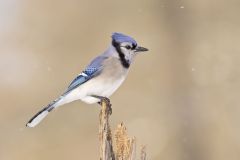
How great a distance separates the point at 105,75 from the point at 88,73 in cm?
9

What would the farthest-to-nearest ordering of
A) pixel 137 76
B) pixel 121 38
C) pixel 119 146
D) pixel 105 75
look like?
pixel 137 76 < pixel 105 75 < pixel 121 38 < pixel 119 146

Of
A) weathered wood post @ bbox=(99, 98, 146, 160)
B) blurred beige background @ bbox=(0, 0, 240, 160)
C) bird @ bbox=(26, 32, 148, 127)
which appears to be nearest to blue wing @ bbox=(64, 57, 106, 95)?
bird @ bbox=(26, 32, 148, 127)

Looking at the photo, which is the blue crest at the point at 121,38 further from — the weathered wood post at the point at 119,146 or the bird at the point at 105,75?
the weathered wood post at the point at 119,146

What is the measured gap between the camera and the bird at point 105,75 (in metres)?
3.97

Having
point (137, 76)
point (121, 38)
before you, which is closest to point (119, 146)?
point (121, 38)

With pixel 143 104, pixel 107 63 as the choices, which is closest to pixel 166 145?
pixel 143 104

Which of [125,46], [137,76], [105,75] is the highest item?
[125,46]

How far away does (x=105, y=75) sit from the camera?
407cm

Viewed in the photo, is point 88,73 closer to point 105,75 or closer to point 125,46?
point 105,75

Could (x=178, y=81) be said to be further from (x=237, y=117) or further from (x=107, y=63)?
(x=107, y=63)

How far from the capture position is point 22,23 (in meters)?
9.39

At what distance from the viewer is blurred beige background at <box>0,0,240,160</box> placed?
26.1 feet

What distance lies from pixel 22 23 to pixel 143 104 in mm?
1937

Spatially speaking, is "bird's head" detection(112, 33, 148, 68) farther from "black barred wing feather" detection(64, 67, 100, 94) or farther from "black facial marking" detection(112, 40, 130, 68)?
"black barred wing feather" detection(64, 67, 100, 94)
